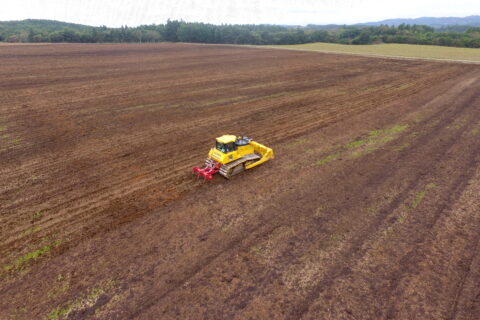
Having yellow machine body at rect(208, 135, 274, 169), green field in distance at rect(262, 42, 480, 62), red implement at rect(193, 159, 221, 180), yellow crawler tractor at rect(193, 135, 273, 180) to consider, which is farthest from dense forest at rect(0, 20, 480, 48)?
red implement at rect(193, 159, 221, 180)

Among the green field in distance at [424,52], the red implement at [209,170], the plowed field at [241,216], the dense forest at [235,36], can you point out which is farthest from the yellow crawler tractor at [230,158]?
the dense forest at [235,36]

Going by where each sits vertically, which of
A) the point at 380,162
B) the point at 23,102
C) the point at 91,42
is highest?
the point at 91,42

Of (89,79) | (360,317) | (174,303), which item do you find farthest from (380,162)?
(89,79)

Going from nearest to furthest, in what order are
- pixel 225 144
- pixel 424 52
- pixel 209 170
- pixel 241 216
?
pixel 241 216 < pixel 225 144 < pixel 209 170 < pixel 424 52

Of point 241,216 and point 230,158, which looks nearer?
point 241,216

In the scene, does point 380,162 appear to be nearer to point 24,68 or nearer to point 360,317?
point 360,317

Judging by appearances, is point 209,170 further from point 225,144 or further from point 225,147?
point 225,144

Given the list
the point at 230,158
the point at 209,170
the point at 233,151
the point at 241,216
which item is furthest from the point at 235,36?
the point at 241,216
